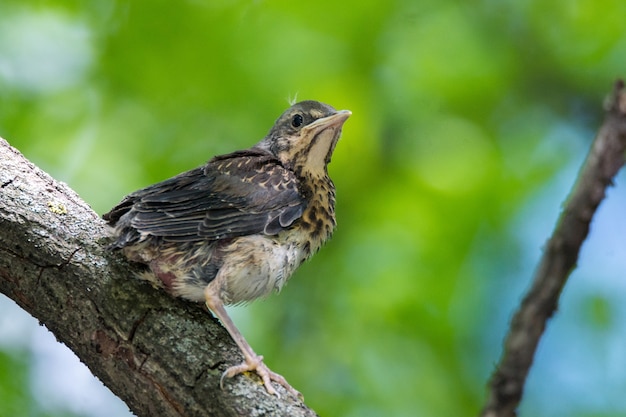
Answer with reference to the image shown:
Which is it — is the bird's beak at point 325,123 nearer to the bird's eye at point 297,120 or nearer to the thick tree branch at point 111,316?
the bird's eye at point 297,120

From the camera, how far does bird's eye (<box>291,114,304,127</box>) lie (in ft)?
14.0

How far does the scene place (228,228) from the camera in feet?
11.9

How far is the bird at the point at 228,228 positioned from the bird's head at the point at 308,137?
48mm

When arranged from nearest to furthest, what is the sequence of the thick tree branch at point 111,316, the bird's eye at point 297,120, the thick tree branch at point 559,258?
the thick tree branch at point 559,258 < the thick tree branch at point 111,316 < the bird's eye at point 297,120

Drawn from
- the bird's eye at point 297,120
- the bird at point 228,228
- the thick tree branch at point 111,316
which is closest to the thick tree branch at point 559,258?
the thick tree branch at point 111,316

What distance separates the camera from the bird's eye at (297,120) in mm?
4258

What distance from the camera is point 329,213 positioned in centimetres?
396

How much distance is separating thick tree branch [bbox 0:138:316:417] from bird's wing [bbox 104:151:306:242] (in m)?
0.21

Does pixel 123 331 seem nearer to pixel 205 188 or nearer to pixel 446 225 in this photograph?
pixel 205 188

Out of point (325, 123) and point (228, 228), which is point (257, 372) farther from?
point (325, 123)

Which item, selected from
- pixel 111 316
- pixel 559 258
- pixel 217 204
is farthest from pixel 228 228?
pixel 559 258

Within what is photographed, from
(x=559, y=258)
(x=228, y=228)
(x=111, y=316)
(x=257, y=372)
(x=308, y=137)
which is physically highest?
(x=308, y=137)

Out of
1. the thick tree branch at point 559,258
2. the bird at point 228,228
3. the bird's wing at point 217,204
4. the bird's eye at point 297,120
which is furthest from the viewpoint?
the bird's eye at point 297,120

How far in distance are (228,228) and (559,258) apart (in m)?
2.12
